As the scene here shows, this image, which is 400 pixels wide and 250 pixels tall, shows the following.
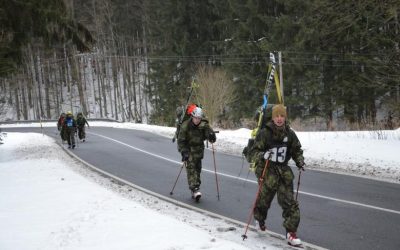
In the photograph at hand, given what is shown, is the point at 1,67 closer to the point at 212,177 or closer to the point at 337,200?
the point at 212,177

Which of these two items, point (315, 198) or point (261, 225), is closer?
point (261, 225)

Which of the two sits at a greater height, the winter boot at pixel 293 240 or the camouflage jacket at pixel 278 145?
the camouflage jacket at pixel 278 145

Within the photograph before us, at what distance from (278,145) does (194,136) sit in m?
3.32

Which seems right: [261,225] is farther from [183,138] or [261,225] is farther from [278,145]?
[183,138]

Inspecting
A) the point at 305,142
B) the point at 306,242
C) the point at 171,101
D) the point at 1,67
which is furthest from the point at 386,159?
the point at 171,101

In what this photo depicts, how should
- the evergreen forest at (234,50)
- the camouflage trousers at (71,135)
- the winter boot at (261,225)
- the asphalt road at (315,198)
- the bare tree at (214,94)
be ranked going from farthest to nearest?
1. the bare tree at (214,94)
2. the camouflage trousers at (71,135)
3. the evergreen forest at (234,50)
4. the winter boot at (261,225)
5. the asphalt road at (315,198)

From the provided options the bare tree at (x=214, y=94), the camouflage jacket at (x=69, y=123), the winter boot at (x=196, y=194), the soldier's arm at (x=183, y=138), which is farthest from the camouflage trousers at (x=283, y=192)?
the bare tree at (x=214, y=94)

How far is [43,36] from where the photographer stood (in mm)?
17328

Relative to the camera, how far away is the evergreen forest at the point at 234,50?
1579 cm

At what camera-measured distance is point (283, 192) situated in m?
6.52

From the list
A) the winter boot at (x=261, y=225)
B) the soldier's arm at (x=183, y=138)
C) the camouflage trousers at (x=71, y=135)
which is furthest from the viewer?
the camouflage trousers at (x=71, y=135)


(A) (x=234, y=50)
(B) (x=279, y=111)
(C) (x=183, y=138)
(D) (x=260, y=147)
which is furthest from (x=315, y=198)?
(A) (x=234, y=50)

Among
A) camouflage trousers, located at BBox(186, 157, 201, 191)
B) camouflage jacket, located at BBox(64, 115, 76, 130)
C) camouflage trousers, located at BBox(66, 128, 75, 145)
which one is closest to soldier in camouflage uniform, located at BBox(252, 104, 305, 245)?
camouflage trousers, located at BBox(186, 157, 201, 191)

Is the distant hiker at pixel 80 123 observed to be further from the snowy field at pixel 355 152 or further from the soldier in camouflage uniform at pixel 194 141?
the soldier in camouflage uniform at pixel 194 141
